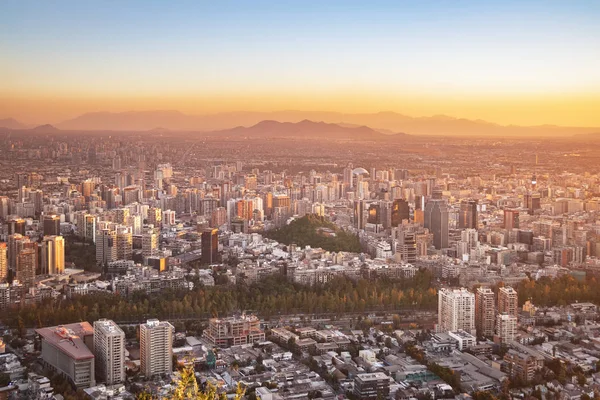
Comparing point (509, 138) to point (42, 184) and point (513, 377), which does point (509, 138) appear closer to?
point (513, 377)

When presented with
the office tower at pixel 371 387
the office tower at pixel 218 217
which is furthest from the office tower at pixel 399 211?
the office tower at pixel 371 387

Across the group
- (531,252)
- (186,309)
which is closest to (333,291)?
(186,309)

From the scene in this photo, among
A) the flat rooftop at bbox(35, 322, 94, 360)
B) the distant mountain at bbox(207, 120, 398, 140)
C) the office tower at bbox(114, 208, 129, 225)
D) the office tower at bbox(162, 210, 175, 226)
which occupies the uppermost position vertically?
the distant mountain at bbox(207, 120, 398, 140)

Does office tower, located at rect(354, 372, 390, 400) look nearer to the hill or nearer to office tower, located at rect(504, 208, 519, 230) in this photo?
the hill

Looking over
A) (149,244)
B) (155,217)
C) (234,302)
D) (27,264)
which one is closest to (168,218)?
(155,217)

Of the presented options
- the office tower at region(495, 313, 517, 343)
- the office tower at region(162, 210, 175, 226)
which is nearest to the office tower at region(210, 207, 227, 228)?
the office tower at region(162, 210, 175, 226)
